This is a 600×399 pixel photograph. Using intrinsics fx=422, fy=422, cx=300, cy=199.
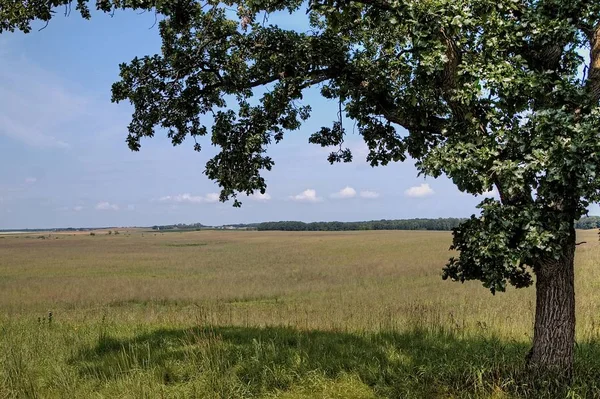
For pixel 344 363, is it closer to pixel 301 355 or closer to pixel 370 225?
pixel 301 355

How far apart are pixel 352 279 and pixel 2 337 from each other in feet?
62.8

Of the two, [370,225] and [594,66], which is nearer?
[594,66]

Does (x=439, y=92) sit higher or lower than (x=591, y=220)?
higher

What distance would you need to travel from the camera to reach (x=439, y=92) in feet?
21.4

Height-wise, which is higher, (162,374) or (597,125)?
(597,125)

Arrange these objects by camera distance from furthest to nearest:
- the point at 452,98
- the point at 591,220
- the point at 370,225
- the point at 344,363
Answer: the point at 370,225 → the point at 591,220 → the point at 344,363 → the point at 452,98

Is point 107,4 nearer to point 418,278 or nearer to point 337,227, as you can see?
point 418,278

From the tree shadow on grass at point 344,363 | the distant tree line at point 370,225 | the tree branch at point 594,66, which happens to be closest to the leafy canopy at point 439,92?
the tree branch at point 594,66

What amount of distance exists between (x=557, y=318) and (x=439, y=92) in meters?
3.66

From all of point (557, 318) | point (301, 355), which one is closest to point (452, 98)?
point (557, 318)

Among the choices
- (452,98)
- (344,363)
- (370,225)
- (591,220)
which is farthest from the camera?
(370,225)

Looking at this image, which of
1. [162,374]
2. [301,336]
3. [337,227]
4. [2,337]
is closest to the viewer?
[162,374]

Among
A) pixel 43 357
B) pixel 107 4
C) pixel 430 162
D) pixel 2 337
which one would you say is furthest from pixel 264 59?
pixel 2 337

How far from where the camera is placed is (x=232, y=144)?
7453 millimetres
